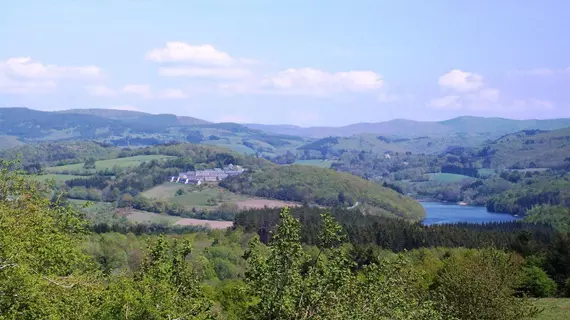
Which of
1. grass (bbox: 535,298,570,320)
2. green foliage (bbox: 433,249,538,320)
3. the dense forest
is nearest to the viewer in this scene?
the dense forest

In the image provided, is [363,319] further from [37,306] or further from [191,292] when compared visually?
[37,306]

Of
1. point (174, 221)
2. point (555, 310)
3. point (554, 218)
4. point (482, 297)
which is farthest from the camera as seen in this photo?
point (174, 221)

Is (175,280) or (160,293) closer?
(160,293)

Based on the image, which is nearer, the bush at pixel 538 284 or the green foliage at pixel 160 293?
the green foliage at pixel 160 293

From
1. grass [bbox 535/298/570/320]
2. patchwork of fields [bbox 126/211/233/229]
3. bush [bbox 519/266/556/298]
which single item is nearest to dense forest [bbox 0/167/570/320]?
grass [bbox 535/298/570/320]

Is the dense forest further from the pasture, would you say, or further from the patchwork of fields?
the pasture

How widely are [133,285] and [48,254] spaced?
4.90m

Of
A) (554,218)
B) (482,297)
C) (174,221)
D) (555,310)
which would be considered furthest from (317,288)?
(554,218)

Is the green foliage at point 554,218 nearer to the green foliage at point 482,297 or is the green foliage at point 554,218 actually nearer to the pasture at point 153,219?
the pasture at point 153,219

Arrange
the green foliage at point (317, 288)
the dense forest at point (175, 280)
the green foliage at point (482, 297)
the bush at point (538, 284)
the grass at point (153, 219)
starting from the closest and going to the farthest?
the green foliage at point (317, 288), the dense forest at point (175, 280), the green foliage at point (482, 297), the bush at point (538, 284), the grass at point (153, 219)

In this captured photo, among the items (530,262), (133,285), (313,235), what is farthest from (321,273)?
(313,235)

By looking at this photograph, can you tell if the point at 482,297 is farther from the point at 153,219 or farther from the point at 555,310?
the point at 153,219

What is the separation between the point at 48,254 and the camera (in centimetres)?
2455

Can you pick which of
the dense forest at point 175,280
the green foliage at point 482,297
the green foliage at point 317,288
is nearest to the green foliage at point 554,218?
the green foliage at point 482,297
